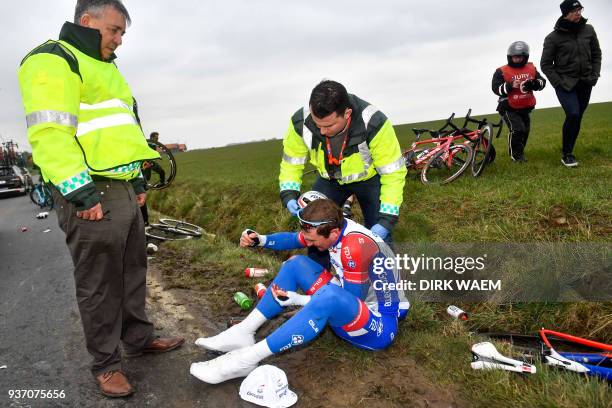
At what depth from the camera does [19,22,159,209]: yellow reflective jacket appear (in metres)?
2.89

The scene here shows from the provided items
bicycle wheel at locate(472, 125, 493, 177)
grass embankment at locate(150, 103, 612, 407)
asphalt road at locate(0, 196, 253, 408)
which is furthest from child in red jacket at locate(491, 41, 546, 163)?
asphalt road at locate(0, 196, 253, 408)

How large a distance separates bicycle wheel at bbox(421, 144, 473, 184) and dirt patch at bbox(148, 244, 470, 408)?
190 inches

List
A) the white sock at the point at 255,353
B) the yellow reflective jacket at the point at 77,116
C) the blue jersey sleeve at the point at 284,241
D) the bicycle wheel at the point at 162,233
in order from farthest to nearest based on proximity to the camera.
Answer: the bicycle wheel at the point at 162,233
the blue jersey sleeve at the point at 284,241
the white sock at the point at 255,353
the yellow reflective jacket at the point at 77,116

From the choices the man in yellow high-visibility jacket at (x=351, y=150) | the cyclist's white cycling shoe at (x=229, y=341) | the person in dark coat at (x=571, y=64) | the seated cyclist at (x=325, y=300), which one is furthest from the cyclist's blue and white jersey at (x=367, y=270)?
the person in dark coat at (x=571, y=64)

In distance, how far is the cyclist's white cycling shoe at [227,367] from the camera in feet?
10.8

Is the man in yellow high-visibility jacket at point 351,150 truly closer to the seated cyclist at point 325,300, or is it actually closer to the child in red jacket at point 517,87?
the seated cyclist at point 325,300

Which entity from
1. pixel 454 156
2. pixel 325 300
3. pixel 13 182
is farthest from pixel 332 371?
pixel 13 182

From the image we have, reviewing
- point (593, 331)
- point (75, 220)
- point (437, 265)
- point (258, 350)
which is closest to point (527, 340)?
point (593, 331)

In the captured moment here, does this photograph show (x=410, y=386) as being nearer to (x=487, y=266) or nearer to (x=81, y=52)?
(x=487, y=266)

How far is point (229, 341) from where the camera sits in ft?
12.6

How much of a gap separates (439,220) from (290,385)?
3.79 metres

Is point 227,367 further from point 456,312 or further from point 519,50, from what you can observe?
point 519,50

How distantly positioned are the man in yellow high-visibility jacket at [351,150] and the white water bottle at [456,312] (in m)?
1.27

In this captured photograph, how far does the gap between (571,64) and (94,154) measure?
7.42m
